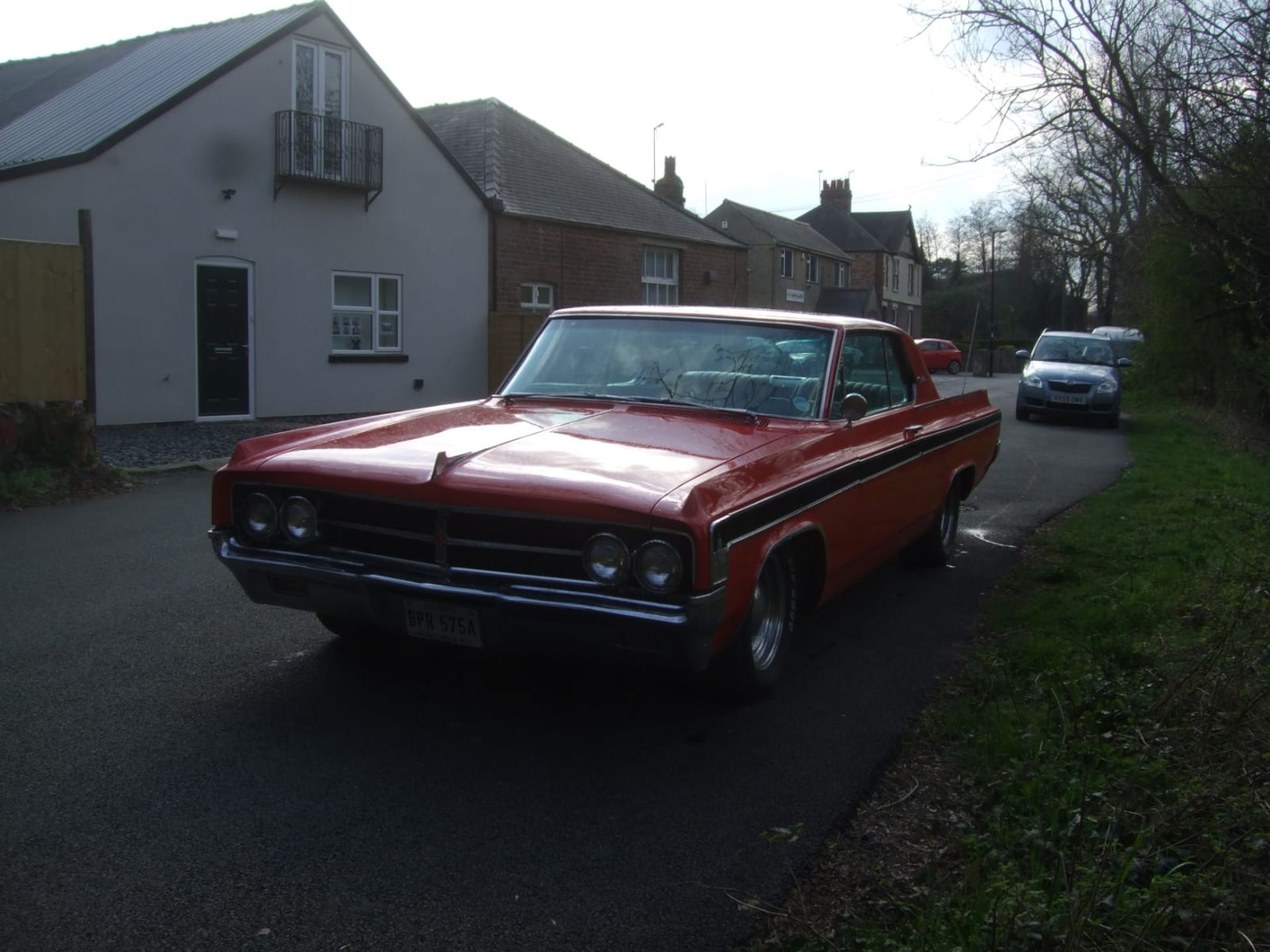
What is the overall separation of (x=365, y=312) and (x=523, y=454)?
15.9m

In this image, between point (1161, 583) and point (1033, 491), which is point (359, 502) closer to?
point (1161, 583)

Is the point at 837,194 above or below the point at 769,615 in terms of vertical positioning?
above

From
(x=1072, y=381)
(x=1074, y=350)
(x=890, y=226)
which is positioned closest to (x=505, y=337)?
(x=1072, y=381)

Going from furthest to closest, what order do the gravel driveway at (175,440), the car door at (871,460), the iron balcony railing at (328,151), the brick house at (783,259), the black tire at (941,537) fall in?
the brick house at (783,259), the iron balcony railing at (328,151), the gravel driveway at (175,440), the black tire at (941,537), the car door at (871,460)

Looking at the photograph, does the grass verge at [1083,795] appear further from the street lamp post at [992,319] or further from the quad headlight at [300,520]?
the street lamp post at [992,319]

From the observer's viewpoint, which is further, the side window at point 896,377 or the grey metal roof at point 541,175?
the grey metal roof at point 541,175

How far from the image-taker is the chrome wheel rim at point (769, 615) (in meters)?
4.57

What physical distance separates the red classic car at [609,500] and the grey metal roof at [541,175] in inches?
673

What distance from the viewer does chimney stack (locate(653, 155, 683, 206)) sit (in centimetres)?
3781

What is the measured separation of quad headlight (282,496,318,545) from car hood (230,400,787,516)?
0.31 feet

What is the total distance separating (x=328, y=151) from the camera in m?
18.1

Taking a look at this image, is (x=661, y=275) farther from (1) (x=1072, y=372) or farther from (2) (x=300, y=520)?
(2) (x=300, y=520)

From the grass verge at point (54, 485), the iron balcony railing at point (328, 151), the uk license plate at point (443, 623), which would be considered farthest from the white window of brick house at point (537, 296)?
the uk license plate at point (443, 623)

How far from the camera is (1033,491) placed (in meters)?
11.2
